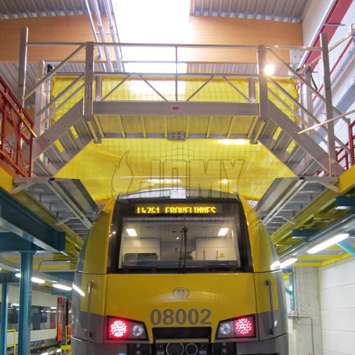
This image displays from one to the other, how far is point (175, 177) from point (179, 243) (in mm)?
3357

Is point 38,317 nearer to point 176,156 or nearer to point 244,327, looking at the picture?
point 176,156

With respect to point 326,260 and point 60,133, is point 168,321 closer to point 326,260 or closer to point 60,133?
point 60,133

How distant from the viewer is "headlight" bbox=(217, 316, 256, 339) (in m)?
6.14

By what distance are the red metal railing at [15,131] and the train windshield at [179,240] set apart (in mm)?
1803

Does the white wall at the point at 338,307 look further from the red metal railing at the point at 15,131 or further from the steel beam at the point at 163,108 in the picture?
the red metal railing at the point at 15,131

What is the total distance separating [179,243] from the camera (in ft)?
22.1

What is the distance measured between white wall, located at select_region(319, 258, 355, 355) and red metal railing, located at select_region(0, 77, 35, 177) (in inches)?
355

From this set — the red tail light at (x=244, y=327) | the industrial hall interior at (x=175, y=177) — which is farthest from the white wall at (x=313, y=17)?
the red tail light at (x=244, y=327)

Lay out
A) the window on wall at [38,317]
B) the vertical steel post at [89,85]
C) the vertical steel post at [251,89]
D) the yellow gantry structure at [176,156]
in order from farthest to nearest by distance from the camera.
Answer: the window on wall at [38,317] < the yellow gantry structure at [176,156] < the vertical steel post at [251,89] < the vertical steel post at [89,85]

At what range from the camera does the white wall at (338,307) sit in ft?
48.2

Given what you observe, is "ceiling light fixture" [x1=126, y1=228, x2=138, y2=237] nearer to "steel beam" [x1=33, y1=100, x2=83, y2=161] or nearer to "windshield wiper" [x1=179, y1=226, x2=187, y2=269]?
"windshield wiper" [x1=179, y1=226, x2=187, y2=269]

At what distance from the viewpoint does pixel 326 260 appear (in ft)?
54.8

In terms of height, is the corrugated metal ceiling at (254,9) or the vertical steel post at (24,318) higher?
the corrugated metal ceiling at (254,9)

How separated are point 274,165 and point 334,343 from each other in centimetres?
818
